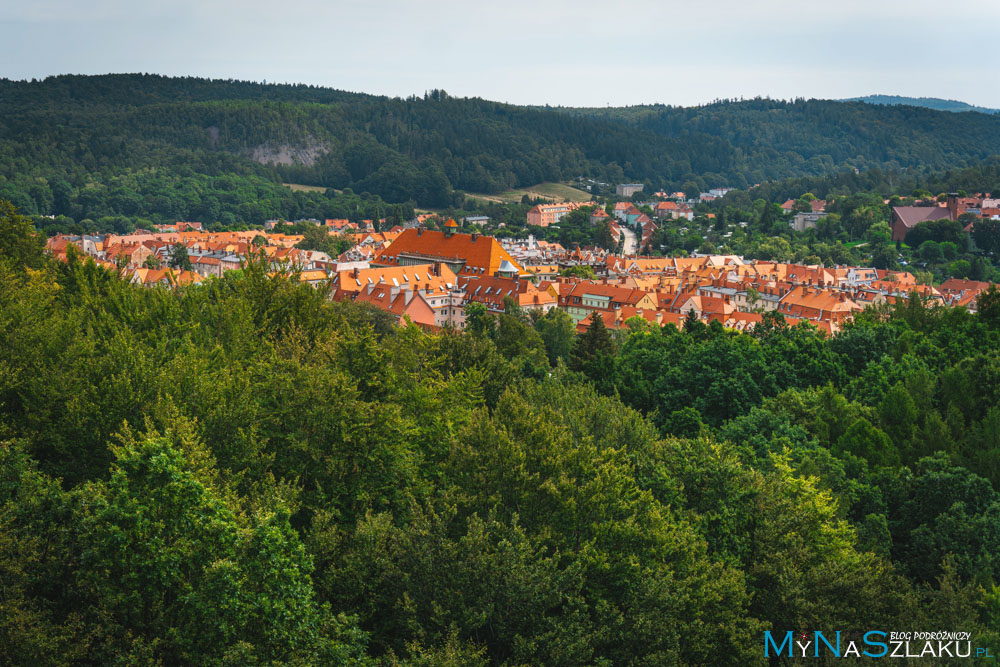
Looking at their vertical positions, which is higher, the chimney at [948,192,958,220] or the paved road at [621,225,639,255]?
the chimney at [948,192,958,220]

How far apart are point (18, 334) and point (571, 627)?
44.9ft

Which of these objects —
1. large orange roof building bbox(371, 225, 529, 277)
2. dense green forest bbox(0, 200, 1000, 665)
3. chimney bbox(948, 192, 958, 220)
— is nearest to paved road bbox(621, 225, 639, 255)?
chimney bbox(948, 192, 958, 220)

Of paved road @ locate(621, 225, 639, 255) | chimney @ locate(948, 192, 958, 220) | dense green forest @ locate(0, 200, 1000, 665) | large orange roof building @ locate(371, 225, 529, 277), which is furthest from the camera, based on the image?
paved road @ locate(621, 225, 639, 255)

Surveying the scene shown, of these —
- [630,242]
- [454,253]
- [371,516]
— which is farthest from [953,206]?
[371,516]

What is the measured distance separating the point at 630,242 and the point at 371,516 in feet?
455

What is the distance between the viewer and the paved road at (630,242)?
14510cm

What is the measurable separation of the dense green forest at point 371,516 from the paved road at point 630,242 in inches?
4540

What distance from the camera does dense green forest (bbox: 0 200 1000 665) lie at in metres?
13.0

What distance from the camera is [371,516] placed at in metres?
16.9

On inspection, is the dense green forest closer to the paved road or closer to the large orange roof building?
the large orange roof building

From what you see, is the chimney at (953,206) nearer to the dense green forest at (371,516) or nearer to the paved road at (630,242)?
the paved road at (630,242)

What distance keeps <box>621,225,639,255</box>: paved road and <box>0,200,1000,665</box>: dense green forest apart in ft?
378

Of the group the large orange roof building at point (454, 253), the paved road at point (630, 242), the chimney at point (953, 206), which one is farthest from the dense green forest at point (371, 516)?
the paved road at point (630, 242)

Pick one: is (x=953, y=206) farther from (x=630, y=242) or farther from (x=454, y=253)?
(x=454, y=253)
